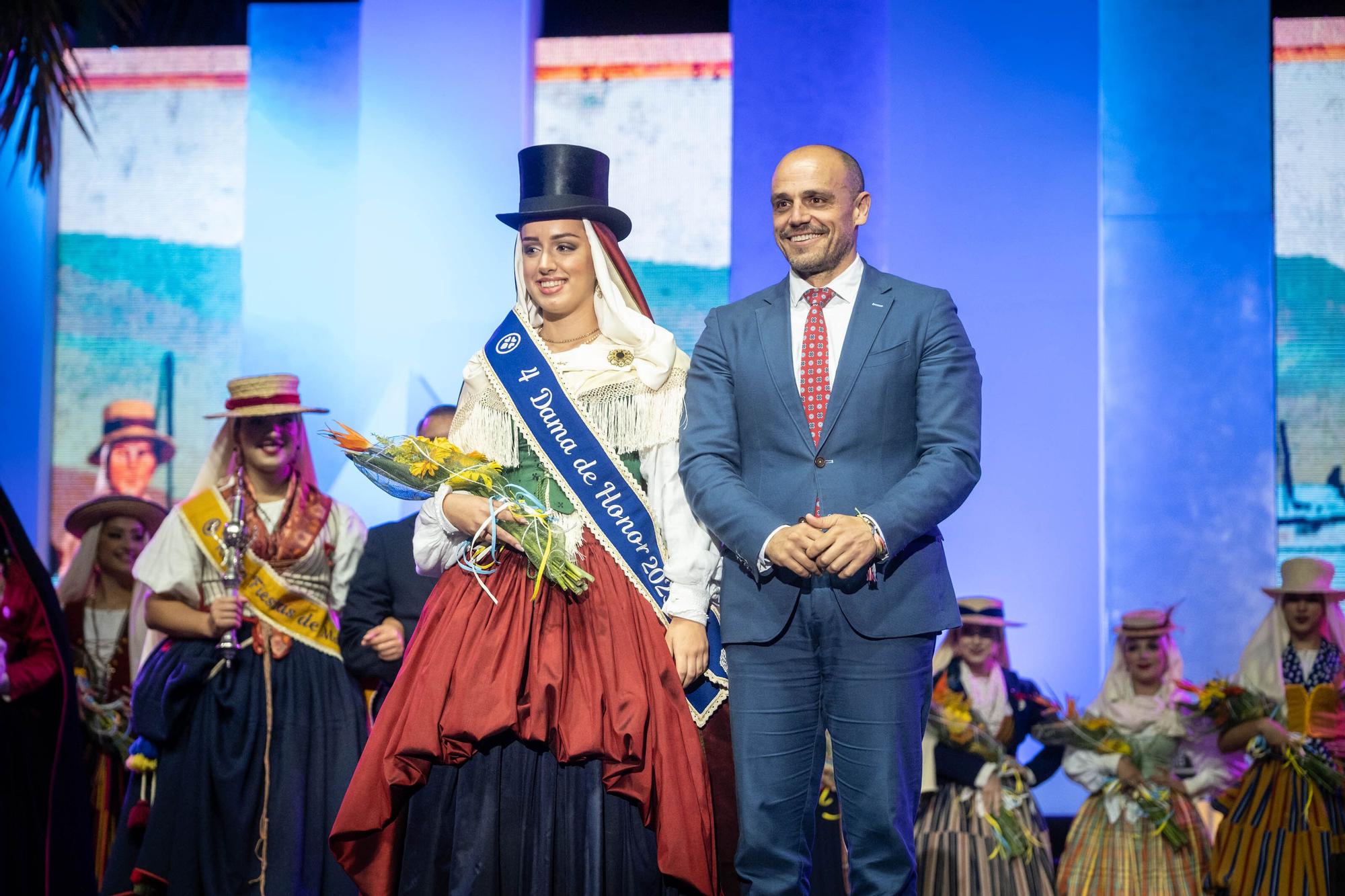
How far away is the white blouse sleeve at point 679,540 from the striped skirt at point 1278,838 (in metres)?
3.21

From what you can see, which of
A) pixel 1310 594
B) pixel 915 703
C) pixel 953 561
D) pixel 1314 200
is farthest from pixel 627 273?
pixel 1314 200

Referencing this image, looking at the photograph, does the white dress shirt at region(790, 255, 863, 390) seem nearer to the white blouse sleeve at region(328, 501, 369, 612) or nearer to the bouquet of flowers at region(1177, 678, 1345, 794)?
the white blouse sleeve at region(328, 501, 369, 612)

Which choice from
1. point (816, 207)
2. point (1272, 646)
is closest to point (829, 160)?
point (816, 207)

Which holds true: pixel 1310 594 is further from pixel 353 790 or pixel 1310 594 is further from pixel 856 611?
pixel 353 790

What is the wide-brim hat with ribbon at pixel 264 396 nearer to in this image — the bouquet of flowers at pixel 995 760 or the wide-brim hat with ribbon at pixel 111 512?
the wide-brim hat with ribbon at pixel 111 512

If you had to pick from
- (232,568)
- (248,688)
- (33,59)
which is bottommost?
(248,688)

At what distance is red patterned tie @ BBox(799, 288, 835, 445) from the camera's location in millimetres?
2977

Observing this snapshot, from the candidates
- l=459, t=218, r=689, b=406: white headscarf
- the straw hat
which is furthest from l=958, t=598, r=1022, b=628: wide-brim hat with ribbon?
l=459, t=218, r=689, b=406: white headscarf

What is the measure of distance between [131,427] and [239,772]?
3.26 meters

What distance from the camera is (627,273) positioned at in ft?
11.5

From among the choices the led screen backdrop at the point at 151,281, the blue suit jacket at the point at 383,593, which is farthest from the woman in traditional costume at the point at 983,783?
the led screen backdrop at the point at 151,281

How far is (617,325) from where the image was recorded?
11.3ft

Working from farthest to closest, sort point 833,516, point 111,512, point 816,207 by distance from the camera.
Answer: point 111,512 → point 816,207 → point 833,516

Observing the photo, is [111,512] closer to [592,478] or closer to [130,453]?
[130,453]
